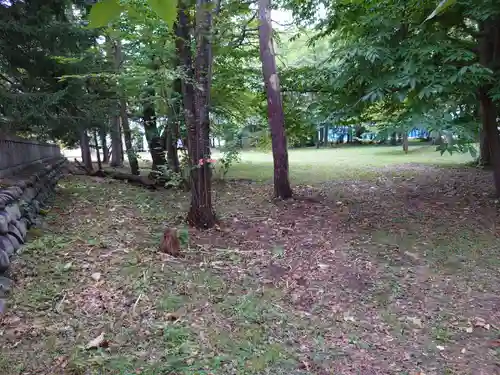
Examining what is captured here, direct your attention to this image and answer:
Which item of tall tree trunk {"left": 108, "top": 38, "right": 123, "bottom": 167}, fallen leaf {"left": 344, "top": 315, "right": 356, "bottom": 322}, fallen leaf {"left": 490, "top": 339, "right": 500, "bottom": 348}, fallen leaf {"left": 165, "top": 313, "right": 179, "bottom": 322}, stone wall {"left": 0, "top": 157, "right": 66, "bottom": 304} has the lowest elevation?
fallen leaf {"left": 490, "top": 339, "right": 500, "bottom": 348}

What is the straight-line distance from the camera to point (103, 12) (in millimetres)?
810

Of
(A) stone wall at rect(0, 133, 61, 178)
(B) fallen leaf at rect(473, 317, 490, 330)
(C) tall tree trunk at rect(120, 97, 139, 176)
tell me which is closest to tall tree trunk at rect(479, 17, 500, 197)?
(B) fallen leaf at rect(473, 317, 490, 330)

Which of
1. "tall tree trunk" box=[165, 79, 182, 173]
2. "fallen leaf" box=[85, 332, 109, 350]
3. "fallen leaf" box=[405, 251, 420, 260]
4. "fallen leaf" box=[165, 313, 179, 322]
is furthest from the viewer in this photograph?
"tall tree trunk" box=[165, 79, 182, 173]

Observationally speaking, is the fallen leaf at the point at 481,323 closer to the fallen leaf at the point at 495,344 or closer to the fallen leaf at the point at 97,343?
the fallen leaf at the point at 495,344

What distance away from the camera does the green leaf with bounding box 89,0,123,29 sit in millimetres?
795

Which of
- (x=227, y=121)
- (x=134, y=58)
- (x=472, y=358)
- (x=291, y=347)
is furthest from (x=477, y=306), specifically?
(x=134, y=58)

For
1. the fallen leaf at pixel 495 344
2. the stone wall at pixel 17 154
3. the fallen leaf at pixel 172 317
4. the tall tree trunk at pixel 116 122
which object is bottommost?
the fallen leaf at pixel 495 344

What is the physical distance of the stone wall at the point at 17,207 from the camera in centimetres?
306

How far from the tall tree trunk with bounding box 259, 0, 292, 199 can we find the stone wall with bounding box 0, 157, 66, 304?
3.94 m

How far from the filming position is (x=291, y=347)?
111 inches

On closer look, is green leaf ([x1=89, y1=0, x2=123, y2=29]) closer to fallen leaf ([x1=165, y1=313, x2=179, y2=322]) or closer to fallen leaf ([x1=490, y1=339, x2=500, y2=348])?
fallen leaf ([x1=165, y1=313, x2=179, y2=322])

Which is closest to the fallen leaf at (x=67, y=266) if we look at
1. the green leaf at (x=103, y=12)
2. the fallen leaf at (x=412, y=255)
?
the green leaf at (x=103, y=12)

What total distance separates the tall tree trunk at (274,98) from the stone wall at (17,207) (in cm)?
394

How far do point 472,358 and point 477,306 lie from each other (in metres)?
0.92
